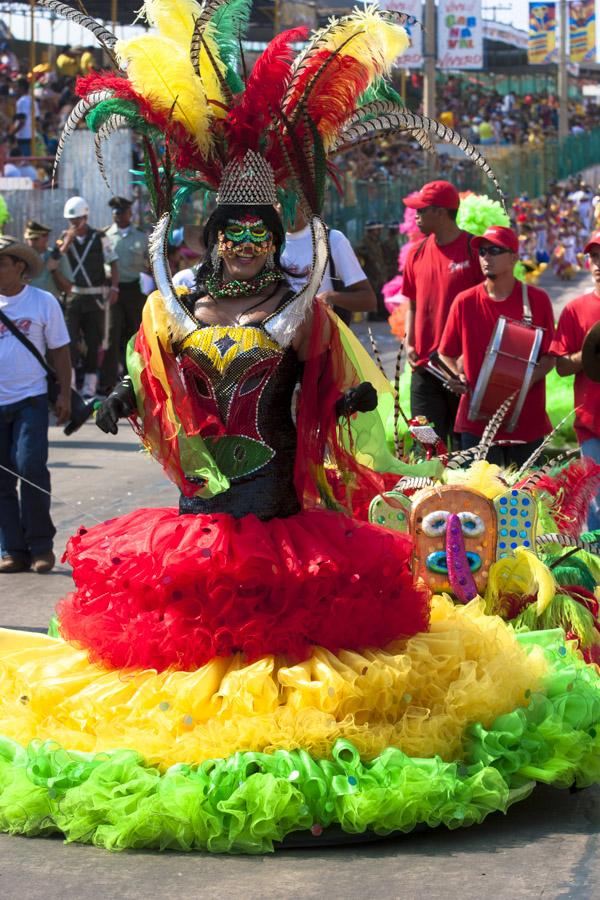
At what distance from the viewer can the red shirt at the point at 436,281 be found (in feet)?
30.4

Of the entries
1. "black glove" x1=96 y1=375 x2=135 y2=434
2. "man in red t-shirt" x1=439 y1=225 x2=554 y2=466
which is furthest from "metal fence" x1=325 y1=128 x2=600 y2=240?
"black glove" x1=96 y1=375 x2=135 y2=434

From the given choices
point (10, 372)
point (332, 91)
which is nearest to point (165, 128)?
point (332, 91)

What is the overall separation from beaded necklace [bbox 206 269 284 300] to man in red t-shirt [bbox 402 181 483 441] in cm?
380

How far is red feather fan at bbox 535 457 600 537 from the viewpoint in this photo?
274 inches

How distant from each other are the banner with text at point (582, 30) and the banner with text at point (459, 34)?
25.0 meters

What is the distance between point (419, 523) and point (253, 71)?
192 cm

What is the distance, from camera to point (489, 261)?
27.0 feet

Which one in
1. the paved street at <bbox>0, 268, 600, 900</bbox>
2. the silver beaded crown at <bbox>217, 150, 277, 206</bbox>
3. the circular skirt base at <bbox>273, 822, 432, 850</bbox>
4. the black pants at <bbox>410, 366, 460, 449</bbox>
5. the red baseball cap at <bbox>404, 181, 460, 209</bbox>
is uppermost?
the red baseball cap at <bbox>404, 181, 460, 209</bbox>

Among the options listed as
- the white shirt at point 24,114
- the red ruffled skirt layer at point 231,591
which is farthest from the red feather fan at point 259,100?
the white shirt at point 24,114

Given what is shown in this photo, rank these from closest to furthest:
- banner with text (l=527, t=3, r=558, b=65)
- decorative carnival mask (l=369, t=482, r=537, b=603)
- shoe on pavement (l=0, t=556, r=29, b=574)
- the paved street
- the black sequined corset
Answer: the paved street → the black sequined corset → decorative carnival mask (l=369, t=482, r=537, b=603) → shoe on pavement (l=0, t=556, r=29, b=574) → banner with text (l=527, t=3, r=558, b=65)

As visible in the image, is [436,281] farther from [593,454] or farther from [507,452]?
[593,454]

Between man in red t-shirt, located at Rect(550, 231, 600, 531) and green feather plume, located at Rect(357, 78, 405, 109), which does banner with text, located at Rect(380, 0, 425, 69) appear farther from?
green feather plume, located at Rect(357, 78, 405, 109)

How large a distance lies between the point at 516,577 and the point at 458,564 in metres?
0.23

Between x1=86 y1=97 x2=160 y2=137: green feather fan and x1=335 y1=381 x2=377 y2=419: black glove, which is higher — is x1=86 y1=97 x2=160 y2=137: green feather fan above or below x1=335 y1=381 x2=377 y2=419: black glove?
above
